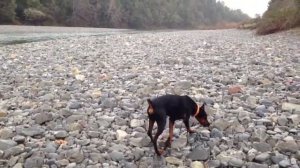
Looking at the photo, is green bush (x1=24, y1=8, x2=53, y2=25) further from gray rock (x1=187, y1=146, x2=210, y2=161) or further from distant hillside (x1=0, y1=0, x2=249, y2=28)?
gray rock (x1=187, y1=146, x2=210, y2=161)

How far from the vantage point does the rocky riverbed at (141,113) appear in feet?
17.6

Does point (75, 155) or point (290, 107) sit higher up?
point (290, 107)

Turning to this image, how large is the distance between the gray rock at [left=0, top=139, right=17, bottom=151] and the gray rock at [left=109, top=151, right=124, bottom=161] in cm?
156

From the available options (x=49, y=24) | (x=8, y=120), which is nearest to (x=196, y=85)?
(x=8, y=120)

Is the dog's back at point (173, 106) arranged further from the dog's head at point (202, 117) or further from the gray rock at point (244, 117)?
the gray rock at point (244, 117)

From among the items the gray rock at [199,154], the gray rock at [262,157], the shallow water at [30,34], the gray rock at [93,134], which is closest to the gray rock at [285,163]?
the gray rock at [262,157]

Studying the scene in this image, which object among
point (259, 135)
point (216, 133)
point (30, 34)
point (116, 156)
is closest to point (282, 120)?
point (259, 135)

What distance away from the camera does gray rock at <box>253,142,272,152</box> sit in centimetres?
544

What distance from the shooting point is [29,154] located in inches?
213

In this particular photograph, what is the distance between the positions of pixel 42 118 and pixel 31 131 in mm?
594

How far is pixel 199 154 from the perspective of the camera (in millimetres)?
5430

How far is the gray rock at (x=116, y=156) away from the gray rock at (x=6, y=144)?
1.56 metres

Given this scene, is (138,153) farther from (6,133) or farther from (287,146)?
(6,133)

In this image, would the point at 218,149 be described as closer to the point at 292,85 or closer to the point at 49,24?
the point at 292,85
